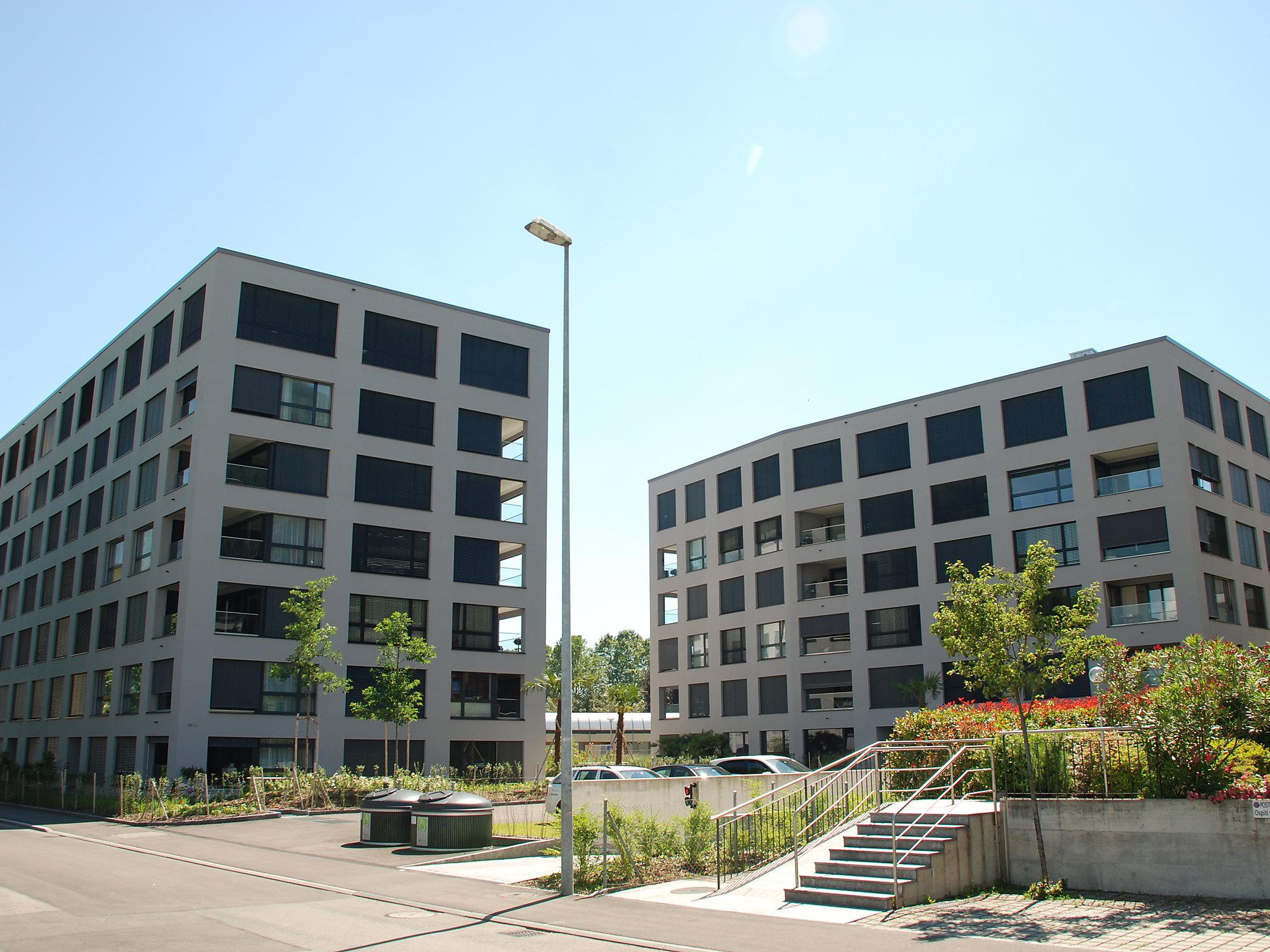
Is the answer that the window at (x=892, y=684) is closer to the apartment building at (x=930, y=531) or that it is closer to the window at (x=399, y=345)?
A: the apartment building at (x=930, y=531)

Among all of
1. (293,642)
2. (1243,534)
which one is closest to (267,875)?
(293,642)

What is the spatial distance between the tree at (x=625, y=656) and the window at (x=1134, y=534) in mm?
106113

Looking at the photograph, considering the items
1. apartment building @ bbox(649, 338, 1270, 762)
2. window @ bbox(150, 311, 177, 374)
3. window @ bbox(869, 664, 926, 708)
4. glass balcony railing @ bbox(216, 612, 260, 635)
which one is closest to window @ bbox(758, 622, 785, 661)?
apartment building @ bbox(649, 338, 1270, 762)

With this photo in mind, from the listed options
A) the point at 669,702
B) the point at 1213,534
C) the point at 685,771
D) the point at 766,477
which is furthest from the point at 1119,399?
the point at 669,702

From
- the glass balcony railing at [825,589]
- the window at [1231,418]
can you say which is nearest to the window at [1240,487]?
the window at [1231,418]

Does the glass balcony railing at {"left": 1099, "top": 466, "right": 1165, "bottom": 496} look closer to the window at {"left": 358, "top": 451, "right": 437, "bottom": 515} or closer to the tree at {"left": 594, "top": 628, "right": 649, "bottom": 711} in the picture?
the window at {"left": 358, "top": 451, "right": 437, "bottom": 515}

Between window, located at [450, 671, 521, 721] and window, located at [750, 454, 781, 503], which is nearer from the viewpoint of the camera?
window, located at [450, 671, 521, 721]

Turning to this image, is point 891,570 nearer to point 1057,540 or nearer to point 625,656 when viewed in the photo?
point 1057,540

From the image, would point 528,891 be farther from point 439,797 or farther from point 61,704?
point 61,704

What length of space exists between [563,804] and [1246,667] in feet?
33.2

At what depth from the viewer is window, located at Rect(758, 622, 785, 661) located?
180ft

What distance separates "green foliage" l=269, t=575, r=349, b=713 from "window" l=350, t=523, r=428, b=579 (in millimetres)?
5057

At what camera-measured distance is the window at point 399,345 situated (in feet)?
145

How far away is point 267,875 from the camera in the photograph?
61.3 ft
